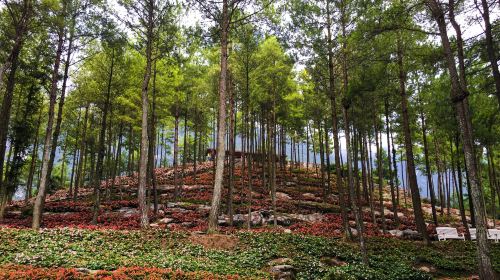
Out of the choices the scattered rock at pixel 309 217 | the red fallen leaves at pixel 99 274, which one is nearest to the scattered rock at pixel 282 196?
the scattered rock at pixel 309 217

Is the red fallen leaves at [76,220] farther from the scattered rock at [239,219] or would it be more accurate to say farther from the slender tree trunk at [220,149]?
the slender tree trunk at [220,149]

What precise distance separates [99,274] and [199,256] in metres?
4.21

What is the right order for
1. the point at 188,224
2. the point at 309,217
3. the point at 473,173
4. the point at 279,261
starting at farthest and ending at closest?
the point at 309,217, the point at 188,224, the point at 279,261, the point at 473,173

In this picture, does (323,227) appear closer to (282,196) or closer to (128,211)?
(282,196)

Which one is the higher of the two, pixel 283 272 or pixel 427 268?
pixel 283 272

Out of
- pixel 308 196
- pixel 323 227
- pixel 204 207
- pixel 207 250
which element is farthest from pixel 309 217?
pixel 207 250

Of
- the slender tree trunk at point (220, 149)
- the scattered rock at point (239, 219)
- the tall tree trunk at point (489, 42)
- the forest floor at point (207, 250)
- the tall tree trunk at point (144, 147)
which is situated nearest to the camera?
the forest floor at point (207, 250)

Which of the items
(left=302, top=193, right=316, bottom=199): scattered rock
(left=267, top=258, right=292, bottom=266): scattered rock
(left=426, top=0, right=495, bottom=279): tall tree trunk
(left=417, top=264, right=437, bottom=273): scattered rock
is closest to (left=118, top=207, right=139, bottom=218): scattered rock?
(left=267, top=258, right=292, bottom=266): scattered rock

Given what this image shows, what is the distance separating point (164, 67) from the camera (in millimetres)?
21516

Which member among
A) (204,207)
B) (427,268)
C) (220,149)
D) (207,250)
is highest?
(220,149)

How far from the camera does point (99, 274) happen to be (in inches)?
300

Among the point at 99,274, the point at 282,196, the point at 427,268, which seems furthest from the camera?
the point at 282,196

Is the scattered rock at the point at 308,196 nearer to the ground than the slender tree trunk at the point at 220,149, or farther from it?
nearer to the ground

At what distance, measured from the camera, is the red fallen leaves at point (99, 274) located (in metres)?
7.05
